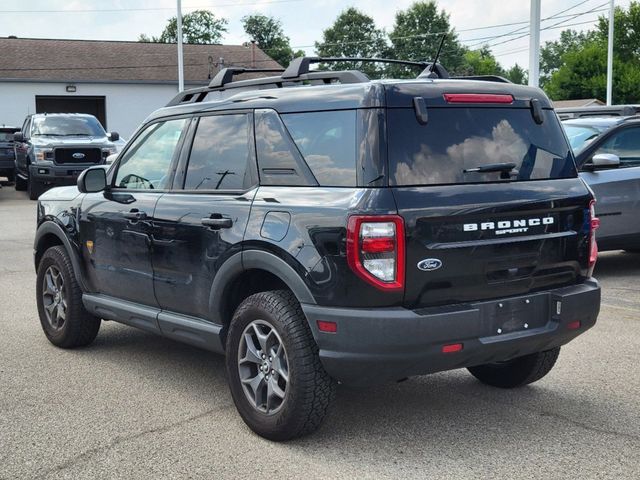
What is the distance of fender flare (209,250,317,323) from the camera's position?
4223 millimetres

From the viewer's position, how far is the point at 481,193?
4.29 metres

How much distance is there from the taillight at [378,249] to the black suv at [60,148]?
16.9 meters

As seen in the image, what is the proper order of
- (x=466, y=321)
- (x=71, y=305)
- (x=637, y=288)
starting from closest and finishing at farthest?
(x=466, y=321), (x=71, y=305), (x=637, y=288)

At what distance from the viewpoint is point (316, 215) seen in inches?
165

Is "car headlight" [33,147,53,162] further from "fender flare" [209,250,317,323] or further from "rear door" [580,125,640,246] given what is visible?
"fender flare" [209,250,317,323]

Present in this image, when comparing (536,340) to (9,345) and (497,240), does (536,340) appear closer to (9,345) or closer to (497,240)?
(497,240)

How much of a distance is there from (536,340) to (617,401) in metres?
1.12

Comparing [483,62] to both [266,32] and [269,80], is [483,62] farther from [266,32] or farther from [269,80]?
[269,80]

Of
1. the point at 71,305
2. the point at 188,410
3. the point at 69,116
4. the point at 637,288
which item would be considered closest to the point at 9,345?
the point at 71,305

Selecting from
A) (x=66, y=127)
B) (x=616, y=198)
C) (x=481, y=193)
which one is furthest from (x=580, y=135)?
(x=66, y=127)

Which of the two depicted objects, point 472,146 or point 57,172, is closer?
point 472,146

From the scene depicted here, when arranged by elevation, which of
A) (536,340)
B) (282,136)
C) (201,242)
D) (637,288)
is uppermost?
(282,136)

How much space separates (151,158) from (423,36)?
284 feet

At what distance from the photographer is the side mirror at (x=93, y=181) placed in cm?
602
